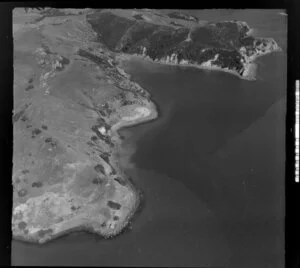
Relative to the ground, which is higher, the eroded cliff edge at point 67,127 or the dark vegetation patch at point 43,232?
the eroded cliff edge at point 67,127

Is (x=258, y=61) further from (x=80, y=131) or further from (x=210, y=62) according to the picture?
(x=80, y=131)

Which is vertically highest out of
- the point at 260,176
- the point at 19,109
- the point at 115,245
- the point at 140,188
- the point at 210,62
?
the point at 210,62

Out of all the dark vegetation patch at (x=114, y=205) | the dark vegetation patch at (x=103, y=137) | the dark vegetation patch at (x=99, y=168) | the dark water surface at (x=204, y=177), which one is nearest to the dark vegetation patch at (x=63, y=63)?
the dark water surface at (x=204, y=177)

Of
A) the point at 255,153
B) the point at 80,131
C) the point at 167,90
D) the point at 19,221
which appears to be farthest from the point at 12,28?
the point at 255,153

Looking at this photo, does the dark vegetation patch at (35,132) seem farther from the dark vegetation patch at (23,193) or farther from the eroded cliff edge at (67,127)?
the dark vegetation patch at (23,193)

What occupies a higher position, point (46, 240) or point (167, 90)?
point (167, 90)

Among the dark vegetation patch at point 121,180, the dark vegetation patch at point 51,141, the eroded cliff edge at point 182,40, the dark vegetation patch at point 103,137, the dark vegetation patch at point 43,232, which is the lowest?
the dark vegetation patch at point 43,232
